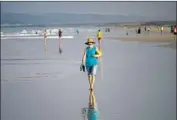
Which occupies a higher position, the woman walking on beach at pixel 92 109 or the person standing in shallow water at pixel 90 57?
A: the person standing in shallow water at pixel 90 57

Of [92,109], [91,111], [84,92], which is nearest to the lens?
[91,111]

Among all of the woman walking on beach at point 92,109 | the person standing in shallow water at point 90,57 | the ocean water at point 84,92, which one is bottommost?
the ocean water at point 84,92

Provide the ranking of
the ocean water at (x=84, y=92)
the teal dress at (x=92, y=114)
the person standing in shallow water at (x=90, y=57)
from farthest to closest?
the person standing in shallow water at (x=90, y=57)
the ocean water at (x=84, y=92)
the teal dress at (x=92, y=114)

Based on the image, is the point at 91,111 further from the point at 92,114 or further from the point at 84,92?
the point at 84,92

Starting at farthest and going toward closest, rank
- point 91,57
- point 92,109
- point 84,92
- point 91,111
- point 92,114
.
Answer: point 84,92 < point 91,57 < point 92,109 < point 91,111 < point 92,114

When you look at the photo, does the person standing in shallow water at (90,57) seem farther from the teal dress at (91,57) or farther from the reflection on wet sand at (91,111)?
the reflection on wet sand at (91,111)

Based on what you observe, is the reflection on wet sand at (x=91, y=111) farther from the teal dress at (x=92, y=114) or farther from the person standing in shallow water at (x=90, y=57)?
the person standing in shallow water at (x=90, y=57)

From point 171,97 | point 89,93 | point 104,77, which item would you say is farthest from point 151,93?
point 104,77

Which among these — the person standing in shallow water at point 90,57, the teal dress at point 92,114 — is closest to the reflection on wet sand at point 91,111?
the teal dress at point 92,114

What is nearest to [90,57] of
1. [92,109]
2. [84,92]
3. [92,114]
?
[84,92]

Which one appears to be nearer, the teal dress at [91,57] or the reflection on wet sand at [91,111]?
Answer: the reflection on wet sand at [91,111]

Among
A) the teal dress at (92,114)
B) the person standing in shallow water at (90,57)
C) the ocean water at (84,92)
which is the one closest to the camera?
the teal dress at (92,114)

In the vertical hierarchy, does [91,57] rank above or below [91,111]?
above

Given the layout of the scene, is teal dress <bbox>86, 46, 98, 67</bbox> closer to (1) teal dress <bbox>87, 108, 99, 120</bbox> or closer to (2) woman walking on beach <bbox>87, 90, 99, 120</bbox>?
(2) woman walking on beach <bbox>87, 90, 99, 120</bbox>
